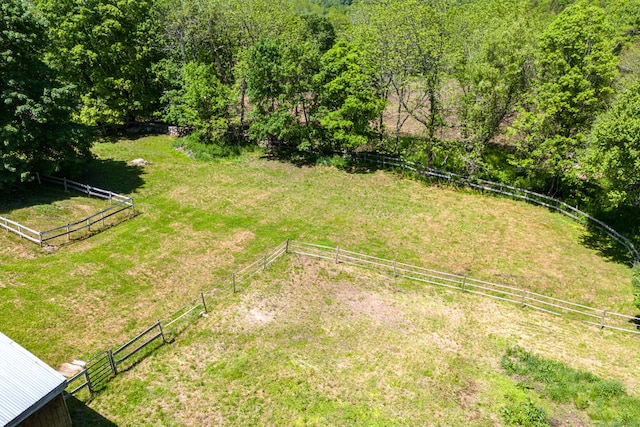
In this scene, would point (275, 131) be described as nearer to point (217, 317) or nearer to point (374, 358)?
point (217, 317)

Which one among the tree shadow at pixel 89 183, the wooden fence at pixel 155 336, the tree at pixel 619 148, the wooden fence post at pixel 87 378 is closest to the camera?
the wooden fence post at pixel 87 378

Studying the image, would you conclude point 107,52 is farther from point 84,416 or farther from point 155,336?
point 84,416

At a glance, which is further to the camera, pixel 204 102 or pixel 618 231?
pixel 204 102

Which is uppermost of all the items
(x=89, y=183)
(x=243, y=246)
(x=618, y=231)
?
(x=89, y=183)

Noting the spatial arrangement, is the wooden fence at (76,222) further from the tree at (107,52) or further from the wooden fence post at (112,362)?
the tree at (107,52)

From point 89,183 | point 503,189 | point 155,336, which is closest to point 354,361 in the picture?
point 155,336

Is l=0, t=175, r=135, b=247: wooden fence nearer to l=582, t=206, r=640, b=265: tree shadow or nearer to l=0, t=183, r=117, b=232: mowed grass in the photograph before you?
l=0, t=183, r=117, b=232: mowed grass

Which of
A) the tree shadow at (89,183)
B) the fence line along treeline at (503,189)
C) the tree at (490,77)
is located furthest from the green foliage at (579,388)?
Answer: the tree shadow at (89,183)

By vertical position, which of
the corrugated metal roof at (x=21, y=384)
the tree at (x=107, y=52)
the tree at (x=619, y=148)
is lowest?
the corrugated metal roof at (x=21, y=384)
